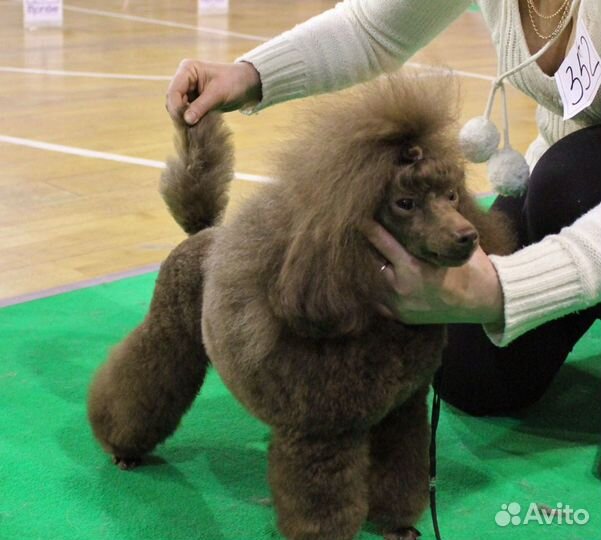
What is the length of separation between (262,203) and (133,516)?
509 millimetres

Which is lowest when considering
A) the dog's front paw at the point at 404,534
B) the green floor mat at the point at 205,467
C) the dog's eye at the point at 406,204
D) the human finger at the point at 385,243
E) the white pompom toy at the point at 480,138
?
the green floor mat at the point at 205,467

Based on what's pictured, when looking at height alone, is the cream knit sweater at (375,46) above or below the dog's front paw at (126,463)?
above

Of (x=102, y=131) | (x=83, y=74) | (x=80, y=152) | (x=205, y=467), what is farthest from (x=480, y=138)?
(x=83, y=74)

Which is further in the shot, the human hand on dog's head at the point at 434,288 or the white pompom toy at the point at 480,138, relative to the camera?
the white pompom toy at the point at 480,138

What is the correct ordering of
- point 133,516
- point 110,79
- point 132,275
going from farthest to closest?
point 110,79 < point 132,275 < point 133,516

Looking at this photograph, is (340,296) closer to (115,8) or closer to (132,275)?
(132,275)

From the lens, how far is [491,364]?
1.56 meters

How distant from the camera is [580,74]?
4.05ft

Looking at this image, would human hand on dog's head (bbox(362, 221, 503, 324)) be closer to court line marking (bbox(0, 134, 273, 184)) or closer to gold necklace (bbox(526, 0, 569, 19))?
gold necklace (bbox(526, 0, 569, 19))

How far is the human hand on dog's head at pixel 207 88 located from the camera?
3.97 ft

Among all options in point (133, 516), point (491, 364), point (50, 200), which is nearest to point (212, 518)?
point (133, 516)

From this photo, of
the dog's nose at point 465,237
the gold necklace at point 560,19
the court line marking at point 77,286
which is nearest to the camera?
the dog's nose at point 465,237

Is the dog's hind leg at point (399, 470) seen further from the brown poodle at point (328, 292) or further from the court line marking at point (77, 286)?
the court line marking at point (77, 286)

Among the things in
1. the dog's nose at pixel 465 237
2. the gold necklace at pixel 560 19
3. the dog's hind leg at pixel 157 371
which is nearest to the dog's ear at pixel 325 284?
the dog's nose at pixel 465 237
